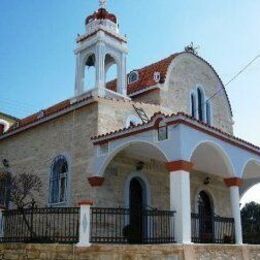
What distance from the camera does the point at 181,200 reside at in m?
10.6

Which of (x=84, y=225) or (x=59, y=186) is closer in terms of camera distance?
(x=84, y=225)

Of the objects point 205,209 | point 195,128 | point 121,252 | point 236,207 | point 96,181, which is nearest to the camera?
point 121,252

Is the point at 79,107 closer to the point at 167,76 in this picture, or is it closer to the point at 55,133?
the point at 55,133

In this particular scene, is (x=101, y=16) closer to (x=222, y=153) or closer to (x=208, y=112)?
(x=208, y=112)

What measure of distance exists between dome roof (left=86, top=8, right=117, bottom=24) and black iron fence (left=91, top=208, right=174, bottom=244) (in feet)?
25.9

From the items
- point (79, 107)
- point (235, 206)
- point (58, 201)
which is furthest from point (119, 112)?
point (235, 206)

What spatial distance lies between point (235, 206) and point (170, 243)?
336 centimetres

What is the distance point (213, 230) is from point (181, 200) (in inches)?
233

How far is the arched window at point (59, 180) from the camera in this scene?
1436 cm

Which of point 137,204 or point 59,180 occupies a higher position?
point 59,180

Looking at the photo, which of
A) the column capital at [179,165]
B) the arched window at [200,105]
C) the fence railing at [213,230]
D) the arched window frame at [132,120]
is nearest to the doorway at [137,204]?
the fence railing at [213,230]

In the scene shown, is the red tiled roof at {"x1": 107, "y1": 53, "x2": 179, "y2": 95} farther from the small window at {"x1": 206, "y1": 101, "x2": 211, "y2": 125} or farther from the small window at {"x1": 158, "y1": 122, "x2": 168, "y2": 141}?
the small window at {"x1": 158, "y1": 122, "x2": 168, "y2": 141}

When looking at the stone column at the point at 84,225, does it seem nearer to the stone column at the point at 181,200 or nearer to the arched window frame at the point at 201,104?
the stone column at the point at 181,200

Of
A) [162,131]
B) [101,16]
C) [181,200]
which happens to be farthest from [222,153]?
[101,16]
